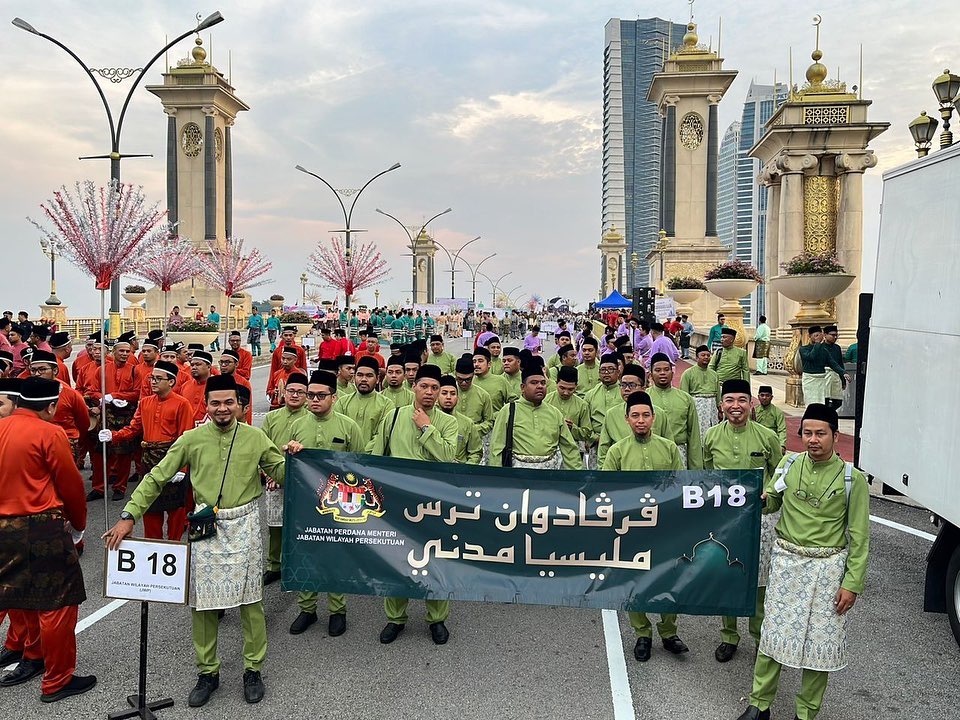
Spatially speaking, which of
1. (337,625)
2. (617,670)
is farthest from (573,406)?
(337,625)

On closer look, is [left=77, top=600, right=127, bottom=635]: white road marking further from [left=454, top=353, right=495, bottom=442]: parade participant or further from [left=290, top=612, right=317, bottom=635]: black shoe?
[left=454, top=353, right=495, bottom=442]: parade participant

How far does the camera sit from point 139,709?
4.54m

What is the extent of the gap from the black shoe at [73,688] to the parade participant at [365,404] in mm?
3284

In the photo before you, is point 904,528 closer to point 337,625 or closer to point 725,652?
point 725,652

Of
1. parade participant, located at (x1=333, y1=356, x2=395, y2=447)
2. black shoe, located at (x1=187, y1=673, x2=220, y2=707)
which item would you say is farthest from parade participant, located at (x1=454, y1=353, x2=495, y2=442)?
black shoe, located at (x1=187, y1=673, x2=220, y2=707)

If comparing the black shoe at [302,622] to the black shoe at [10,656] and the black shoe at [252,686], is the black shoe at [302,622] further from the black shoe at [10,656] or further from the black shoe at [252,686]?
the black shoe at [10,656]

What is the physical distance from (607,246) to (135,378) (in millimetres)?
100700

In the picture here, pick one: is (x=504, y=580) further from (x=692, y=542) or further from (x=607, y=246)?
(x=607, y=246)

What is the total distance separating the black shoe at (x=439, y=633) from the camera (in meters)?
5.65

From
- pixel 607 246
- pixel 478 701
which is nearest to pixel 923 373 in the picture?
pixel 478 701

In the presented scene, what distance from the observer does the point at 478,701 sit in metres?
4.79

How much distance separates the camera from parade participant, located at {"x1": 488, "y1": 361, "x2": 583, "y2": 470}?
23.2 ft

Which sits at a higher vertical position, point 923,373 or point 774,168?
point 774,168

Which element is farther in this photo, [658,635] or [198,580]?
[658,635]
